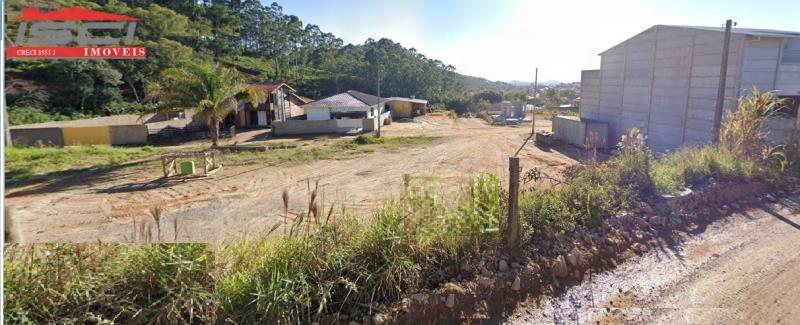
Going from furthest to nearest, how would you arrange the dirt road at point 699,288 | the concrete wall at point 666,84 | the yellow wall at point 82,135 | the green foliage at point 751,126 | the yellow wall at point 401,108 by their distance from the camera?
the yellow wall at point 401,108 < the yellow wall at point 82,135 < the concrete wall at point 666,84 < the green foliage at point 751,126 < the dirt road at point 699,288

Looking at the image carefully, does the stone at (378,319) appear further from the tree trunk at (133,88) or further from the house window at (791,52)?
the tree trunk at (133,88)

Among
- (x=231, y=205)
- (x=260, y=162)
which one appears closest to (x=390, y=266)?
(x=231, y=205)

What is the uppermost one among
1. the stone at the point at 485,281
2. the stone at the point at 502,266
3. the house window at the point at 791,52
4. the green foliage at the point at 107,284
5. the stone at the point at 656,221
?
the house window at the point at 791,52

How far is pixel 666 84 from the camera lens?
15.0 metres

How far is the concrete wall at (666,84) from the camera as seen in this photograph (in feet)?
42.8

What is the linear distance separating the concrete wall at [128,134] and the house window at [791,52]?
2867 cm

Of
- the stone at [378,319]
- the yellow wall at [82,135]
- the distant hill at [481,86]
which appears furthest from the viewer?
the distant hill at [481,86]

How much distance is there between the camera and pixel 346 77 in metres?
51.1

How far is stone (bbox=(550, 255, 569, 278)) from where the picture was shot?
4215 millimetres

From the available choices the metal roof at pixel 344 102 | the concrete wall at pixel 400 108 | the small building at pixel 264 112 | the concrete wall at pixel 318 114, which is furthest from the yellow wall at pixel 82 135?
the concrete wall at pixel 400 108

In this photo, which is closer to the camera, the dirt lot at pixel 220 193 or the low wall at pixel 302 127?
the dirt lot at pixel 220 193

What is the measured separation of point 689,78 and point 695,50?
94cm

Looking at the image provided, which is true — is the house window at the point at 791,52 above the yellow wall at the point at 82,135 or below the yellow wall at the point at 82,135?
above

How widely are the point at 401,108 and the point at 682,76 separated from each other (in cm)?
2654
